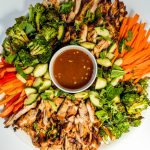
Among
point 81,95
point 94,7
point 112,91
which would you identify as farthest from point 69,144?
point 94,7

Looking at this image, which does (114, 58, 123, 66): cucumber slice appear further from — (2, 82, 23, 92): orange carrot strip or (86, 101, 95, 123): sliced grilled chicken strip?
(2, 82, 23, 92): orange carrot strip

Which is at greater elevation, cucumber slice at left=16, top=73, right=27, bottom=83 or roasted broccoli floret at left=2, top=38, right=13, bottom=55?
roasted broccoli floret at left=2, top=38, right=13, bottom=55

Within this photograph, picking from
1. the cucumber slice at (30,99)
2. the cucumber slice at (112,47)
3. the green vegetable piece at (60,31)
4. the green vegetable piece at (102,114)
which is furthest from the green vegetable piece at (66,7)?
the green vegetable piece at (102,114)

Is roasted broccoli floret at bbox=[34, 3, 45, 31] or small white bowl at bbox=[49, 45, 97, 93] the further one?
roasted broccoli floret at bbox=[34, 3, 45, 31]

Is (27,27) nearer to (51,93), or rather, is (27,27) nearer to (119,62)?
(51,93)

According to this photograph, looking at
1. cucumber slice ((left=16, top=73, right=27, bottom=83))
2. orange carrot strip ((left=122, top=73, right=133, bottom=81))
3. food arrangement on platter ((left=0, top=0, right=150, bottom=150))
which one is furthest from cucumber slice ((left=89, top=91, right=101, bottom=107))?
cucumber slice ((left=16, top=73, right=27, bottom=83))

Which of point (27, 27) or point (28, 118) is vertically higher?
point (27, 27)
